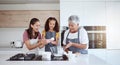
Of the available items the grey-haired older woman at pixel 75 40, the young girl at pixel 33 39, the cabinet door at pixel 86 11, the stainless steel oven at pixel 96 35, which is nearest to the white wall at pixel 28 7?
the cabinet door at pixel 86 11

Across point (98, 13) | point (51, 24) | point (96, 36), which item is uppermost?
point (98, 13)

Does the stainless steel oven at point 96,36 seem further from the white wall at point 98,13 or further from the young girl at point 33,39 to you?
the young girl at point 33,39

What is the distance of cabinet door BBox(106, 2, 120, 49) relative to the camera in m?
3.79

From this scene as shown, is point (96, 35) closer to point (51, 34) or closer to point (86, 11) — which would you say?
point (86, 11)

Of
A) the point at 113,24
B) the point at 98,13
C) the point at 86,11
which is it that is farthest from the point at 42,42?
the point at 113,24

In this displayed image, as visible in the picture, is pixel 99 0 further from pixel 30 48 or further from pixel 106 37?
pixel 30 48

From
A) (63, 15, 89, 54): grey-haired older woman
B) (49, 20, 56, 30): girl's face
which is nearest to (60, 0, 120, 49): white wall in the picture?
(63, 15, 89, 54): grey-haired older woman

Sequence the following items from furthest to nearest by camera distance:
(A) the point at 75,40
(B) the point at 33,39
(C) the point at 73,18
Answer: (C) the point at 73,18 < (A) the point at 75,40 < (B) the point at 33,39

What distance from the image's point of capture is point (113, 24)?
380cm

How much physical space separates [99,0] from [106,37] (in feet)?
2.45

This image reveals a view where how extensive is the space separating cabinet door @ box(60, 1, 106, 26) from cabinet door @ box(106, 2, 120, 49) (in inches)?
4.8

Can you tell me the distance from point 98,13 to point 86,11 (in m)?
0.24

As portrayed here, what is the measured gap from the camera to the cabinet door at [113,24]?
3.79 m

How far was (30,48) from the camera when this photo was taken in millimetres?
2838
